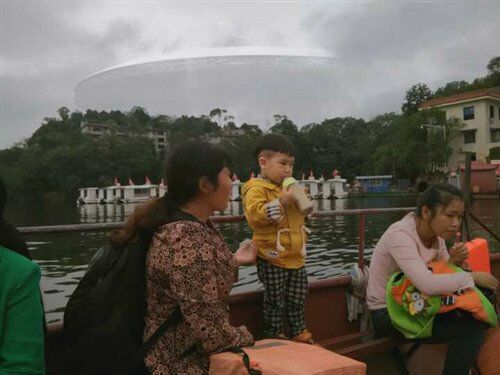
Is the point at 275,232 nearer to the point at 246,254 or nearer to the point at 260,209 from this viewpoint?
the point at 260,209

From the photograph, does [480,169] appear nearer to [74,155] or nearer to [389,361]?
[389,361]

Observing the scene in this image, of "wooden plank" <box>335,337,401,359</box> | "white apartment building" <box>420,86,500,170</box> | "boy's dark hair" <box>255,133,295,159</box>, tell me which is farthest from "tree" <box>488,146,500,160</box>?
"boy's dark hair" <box>255,133,295,159</box>

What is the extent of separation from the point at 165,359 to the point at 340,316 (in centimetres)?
192

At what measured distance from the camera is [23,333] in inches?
58.9

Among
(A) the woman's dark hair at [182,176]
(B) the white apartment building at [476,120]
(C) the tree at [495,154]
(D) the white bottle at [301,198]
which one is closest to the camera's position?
(A) the woman's dark hair at [182,176]

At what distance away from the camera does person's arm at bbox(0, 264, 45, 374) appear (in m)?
1.48

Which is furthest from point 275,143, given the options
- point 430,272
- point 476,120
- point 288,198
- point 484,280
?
point 476,120

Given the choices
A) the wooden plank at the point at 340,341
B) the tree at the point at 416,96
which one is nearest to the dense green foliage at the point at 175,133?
the tree at the point at 416,96

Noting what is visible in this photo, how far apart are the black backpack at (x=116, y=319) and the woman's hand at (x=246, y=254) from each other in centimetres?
65

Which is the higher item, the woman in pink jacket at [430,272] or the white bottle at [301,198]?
the white bottle at [301,198]

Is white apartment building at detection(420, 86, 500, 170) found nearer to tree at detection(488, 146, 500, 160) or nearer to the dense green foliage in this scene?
tree at detection(488, 146, 500, 160)

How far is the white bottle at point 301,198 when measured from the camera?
2496 millimetres

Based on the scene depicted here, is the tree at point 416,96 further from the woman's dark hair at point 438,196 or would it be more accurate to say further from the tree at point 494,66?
the woman's dark hair at point 438,196

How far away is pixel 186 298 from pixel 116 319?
0.27 m
